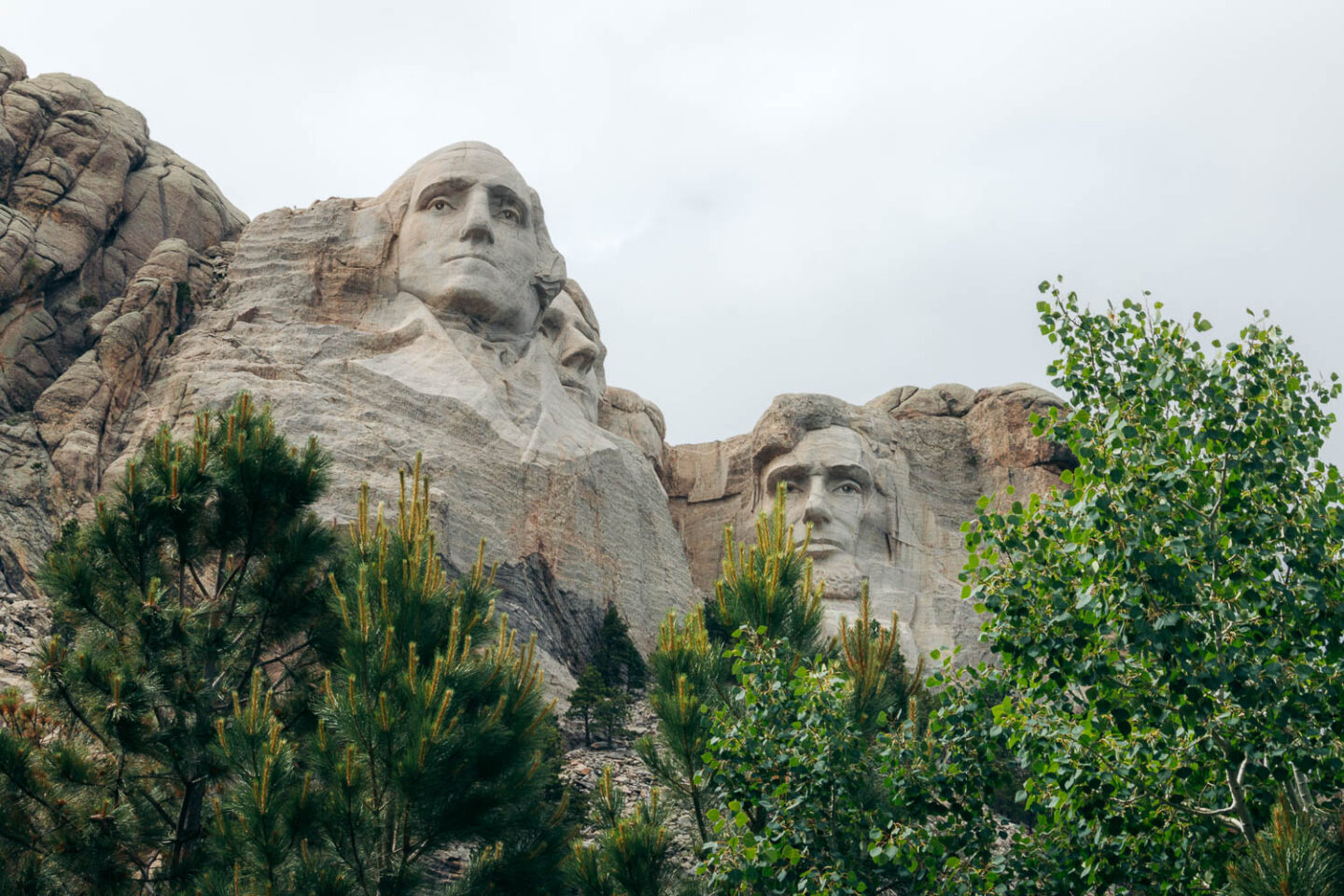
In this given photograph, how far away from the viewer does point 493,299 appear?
68.2 feet

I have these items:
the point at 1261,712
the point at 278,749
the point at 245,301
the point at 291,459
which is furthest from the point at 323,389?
the point at 1261,712

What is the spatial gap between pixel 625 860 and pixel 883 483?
13.2 meters

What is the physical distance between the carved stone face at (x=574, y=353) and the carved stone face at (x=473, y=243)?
42.1 inches

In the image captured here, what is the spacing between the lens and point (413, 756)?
1108 centimetres

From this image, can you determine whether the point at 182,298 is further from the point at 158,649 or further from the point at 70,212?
the point at 158,649

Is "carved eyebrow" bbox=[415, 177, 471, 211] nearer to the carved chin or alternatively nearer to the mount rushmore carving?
the mount rushmore carving

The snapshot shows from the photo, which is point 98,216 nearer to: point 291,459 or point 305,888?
point 291,459

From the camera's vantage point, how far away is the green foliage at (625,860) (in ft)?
38.1

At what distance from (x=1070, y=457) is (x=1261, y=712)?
14.2 meters

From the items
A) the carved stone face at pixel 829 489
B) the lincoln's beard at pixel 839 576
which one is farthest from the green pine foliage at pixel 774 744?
the carved stone face at pixel 829 489

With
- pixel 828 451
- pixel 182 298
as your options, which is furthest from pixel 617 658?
pixel 182 298

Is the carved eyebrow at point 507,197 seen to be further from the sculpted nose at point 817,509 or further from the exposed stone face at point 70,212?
the sculpted nose at point 817,509

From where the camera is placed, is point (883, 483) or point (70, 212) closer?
point (70, 212)

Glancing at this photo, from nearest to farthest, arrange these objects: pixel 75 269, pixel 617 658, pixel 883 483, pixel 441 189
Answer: pixel 617 658 < pixel 75 269 < pixel 441 189 < pixel 883 483
